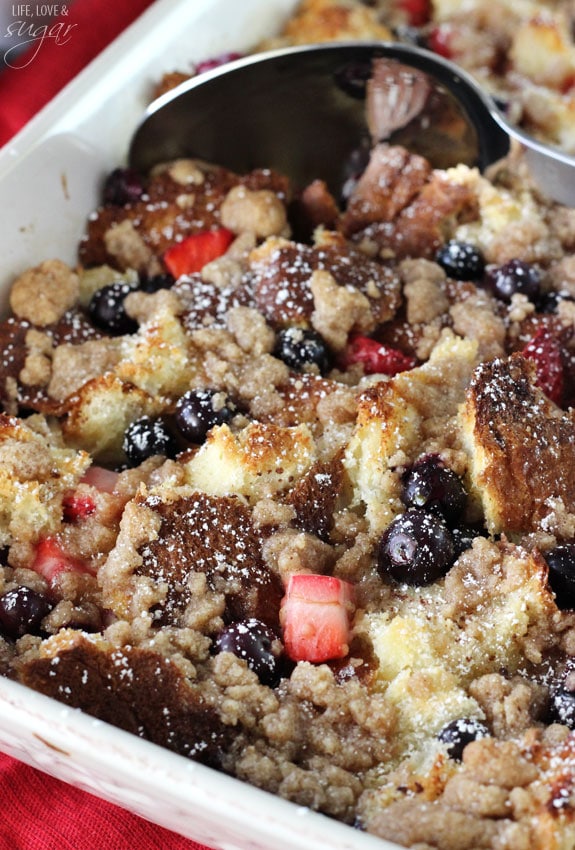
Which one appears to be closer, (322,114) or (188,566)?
(188,566)

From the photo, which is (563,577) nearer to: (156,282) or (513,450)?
(513,450)

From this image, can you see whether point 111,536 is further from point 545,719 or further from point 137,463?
point 545,719

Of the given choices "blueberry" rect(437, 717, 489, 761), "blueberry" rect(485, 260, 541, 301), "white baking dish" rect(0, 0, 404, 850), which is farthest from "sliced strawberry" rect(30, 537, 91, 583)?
"blueberry" rect(485, 260, 541, 301)

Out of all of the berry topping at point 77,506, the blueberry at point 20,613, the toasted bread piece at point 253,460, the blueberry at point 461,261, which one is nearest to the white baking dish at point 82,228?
the blueberry at point 20,613

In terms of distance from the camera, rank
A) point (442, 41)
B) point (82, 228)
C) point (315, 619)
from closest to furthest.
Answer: point (315, 619) → point (82, 228) → point (442, 41)

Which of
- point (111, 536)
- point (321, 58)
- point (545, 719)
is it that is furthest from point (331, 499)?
point (321, 58)

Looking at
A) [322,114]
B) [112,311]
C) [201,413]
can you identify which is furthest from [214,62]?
[201,413]

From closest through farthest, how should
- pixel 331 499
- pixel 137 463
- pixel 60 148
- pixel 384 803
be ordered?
pixel 384 803 < pixel 331 499 < pixel 137 463 < pixel 60 148
